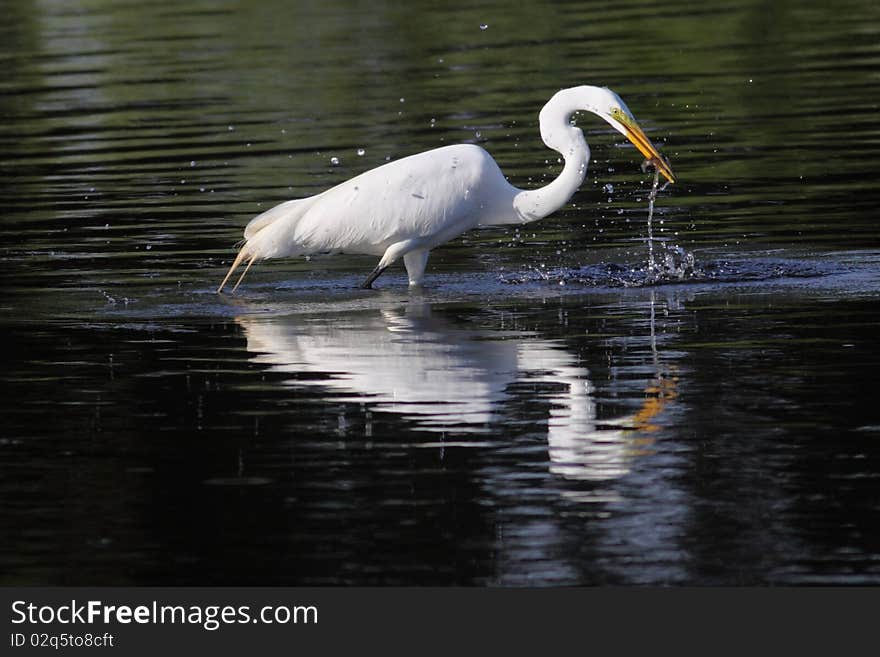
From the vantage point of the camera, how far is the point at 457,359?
37.6 feet

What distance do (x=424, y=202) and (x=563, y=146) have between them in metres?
1.10

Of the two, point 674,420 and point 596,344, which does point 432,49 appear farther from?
point 674,420

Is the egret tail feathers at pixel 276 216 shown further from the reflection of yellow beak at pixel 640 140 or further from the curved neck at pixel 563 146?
the reflection of yellow beak at pixel 640 140

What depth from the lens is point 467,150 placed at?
1411 centimetres

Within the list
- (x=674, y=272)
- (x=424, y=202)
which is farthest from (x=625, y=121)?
(x=424, y=202)

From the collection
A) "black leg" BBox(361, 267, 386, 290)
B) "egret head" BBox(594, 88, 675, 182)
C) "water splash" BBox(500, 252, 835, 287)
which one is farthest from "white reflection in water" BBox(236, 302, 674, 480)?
"egret head" BBox(594, 88, 675, 182)

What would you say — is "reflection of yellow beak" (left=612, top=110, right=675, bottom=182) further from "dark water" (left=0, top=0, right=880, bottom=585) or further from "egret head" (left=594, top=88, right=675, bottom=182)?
"dark water" (left=0, top=0, right=880, bottom=585)

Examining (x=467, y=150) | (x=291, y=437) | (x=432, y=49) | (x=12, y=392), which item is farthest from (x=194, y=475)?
(x=432, y=49)

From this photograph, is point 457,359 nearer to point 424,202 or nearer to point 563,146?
point 424,202

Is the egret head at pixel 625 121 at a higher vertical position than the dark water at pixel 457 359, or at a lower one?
higher

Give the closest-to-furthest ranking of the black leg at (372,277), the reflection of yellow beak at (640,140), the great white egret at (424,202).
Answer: the reflection of yellow beak at (640,140)
the great white egret at (424,202)
the black leg at (372,277)

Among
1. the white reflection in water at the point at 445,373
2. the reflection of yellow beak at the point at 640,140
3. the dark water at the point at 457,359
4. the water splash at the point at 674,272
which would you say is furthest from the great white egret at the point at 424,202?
the white reflection in water at the point at 445,373

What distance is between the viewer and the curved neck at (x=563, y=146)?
14.0 metres

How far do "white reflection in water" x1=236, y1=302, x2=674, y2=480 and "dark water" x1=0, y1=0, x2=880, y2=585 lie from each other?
0.10 ft
